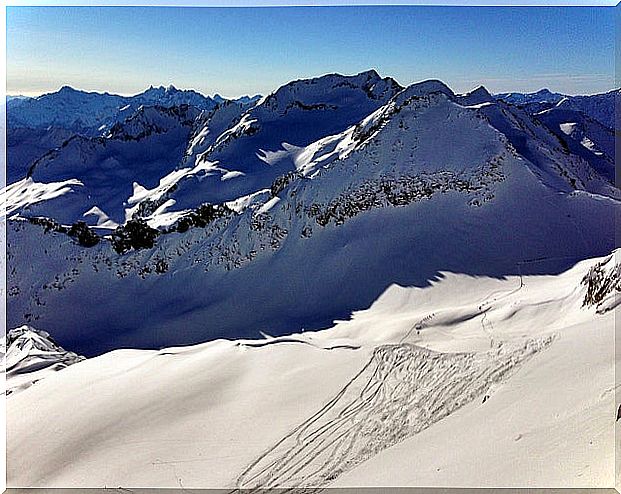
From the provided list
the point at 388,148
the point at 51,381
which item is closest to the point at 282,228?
the point at 388,148

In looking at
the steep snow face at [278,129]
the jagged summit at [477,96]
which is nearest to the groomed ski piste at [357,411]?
the steep snow face at [278,129]

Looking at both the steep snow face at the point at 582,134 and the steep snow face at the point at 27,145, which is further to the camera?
the steep snow face at the point at 27,145

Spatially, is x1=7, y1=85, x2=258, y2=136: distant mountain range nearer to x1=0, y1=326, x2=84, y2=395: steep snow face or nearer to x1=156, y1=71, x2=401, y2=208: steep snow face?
x1=156, y1=71, x2=401, y2=208: steep snow face

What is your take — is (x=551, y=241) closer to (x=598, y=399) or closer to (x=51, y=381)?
(x=598, y=399)

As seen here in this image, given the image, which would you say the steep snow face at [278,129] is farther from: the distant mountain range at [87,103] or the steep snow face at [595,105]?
the distant mountain range at [87,103]

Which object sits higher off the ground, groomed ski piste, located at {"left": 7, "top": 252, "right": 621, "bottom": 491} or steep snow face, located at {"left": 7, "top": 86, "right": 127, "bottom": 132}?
steep snow face, located at {"left": 7, "top": 86, "right": 127, "bottom": 132}

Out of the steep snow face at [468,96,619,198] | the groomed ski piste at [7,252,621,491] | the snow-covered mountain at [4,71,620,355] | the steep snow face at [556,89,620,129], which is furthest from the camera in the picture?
the steep snow face at [556,89,620,129]

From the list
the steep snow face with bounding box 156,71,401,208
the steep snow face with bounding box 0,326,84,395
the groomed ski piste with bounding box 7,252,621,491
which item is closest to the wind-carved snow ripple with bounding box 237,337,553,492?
the groomed ski piste with bounding box 7,252,621,491
